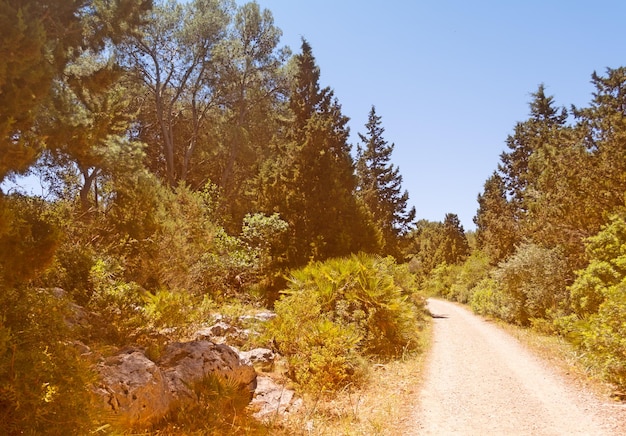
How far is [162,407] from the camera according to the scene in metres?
6.00

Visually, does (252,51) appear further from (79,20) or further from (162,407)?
(162,407)

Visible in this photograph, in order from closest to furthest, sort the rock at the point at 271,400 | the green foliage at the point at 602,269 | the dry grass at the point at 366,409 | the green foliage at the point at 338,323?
the dry grass at the point at 366,409 < the rock at the point at 271,400 < the green foliage at the point at 338,323 < the green foliage at the point at 602,269

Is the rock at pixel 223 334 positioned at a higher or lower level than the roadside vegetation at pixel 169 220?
lower

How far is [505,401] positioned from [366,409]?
2.74 m

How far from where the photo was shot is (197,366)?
7195 millimetres

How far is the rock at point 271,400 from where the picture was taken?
24.5 feet

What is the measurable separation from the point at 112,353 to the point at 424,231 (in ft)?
234

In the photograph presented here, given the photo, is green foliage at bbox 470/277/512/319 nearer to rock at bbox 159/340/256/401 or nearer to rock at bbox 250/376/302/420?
rock at bbox 250/376/302/420

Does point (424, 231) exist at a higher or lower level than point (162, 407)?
higher

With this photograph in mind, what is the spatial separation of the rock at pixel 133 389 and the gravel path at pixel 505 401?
13.6 feet

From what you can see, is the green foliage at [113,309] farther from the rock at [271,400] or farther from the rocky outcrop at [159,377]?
the rock at [271,400]

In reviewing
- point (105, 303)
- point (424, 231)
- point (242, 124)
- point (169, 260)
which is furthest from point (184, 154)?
point (424, 231)

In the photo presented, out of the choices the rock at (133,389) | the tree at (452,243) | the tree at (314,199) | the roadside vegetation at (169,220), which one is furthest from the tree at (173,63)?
the tree at (452,243)

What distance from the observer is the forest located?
489cm
